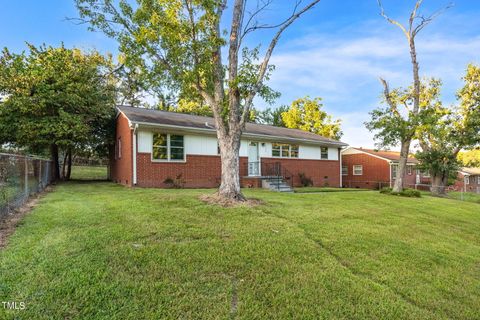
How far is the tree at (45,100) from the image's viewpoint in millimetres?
13406

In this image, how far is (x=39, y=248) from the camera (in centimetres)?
389

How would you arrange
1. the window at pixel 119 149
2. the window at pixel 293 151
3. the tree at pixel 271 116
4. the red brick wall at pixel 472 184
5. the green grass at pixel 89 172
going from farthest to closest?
1. the tree at pixel 271 116
2. the red brick wall at pixel 472 184
3. the green grass at pixel 89 172
4. the window at pixel 293 151
5. the window at pixel 119 149

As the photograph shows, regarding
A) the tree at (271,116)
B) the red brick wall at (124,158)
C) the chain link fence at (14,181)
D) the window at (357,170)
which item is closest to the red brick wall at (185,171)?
the red brick wall at (124,158)

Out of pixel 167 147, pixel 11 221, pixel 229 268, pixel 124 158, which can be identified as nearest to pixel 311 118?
pixel 167 147

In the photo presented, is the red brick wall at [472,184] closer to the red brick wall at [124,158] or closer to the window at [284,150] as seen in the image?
the window at [284,150]

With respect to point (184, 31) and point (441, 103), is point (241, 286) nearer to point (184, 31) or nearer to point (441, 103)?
point (184, 31)

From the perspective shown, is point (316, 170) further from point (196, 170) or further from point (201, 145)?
point (196, 170)

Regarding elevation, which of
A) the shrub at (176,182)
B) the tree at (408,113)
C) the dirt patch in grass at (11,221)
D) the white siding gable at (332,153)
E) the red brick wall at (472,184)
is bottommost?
the red brick wall at (472,184)

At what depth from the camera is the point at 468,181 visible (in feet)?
126

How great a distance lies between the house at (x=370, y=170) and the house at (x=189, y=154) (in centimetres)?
1001

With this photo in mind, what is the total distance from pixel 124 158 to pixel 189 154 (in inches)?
131

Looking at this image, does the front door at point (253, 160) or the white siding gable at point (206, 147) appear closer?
the white siding gable at point (206, 147)

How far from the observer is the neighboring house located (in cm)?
3644

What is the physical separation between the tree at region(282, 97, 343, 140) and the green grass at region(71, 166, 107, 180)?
23.9 meters
